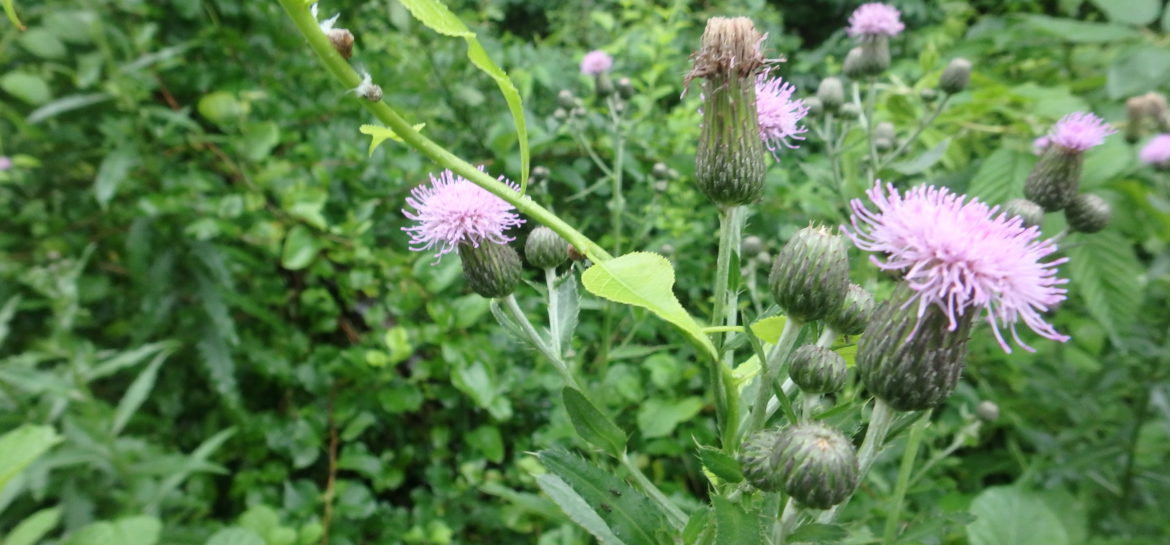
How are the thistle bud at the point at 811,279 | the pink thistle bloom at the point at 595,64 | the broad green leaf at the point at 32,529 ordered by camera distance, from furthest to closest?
the pink thistle bloom at the point at 595,64 → the broad green leaf at the point at 32,529 → the thistle bud at the point at 811,279

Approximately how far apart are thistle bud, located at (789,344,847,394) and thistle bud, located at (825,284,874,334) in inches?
3.2

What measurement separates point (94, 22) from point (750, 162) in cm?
197

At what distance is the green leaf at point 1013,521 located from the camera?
56.5 inches

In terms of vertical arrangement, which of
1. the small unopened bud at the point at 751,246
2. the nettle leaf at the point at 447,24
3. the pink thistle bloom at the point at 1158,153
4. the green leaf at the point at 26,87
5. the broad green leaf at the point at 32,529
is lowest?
the pink thistle bloom at the point at 1158,153

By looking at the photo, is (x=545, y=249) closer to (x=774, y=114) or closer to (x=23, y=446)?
(x=774, y=114)

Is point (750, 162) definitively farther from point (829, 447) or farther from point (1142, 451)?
point (1142, 451)

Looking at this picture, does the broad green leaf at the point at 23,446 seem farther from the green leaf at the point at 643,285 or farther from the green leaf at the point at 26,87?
the green leaf at the point at 26,87

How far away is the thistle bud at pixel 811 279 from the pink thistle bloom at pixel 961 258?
0.05m

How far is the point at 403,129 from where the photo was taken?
635 millimetres

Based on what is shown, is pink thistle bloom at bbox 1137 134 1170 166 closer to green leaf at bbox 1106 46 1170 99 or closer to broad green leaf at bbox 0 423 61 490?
green leaf at bbox 1106 46 1170 99

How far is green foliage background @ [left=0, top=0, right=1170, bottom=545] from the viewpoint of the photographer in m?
1.77

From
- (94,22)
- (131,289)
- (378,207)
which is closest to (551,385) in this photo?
(378,207)

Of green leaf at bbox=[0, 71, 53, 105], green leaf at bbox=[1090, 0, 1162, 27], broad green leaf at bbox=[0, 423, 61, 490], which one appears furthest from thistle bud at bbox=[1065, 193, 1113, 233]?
green leaf at bbox=[0, 71, 53, 105]

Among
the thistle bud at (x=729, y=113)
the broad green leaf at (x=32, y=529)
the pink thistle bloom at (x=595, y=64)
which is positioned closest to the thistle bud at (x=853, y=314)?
the thistle bud at (x=729, y=113)
